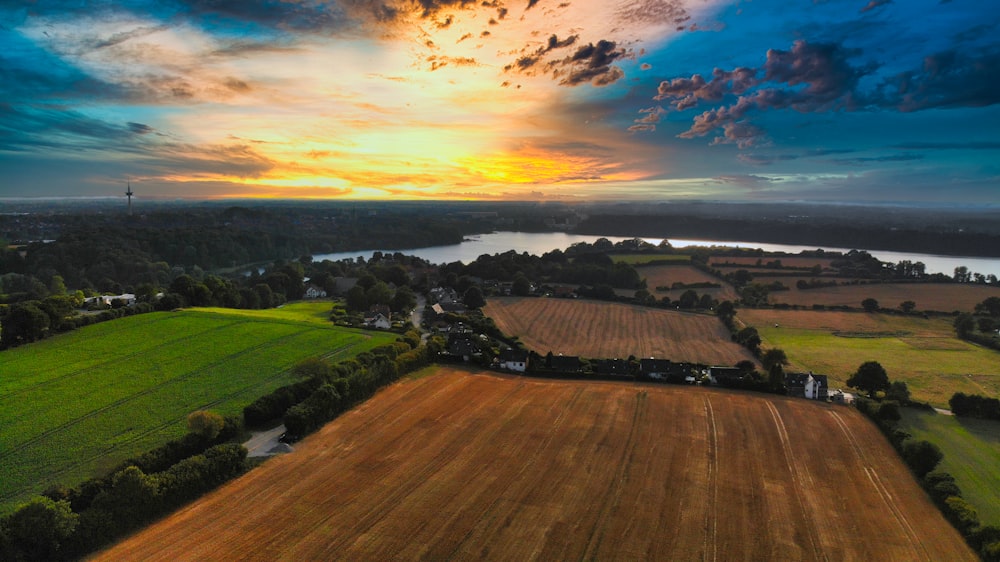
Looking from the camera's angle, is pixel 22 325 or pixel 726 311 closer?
pixel 22 325

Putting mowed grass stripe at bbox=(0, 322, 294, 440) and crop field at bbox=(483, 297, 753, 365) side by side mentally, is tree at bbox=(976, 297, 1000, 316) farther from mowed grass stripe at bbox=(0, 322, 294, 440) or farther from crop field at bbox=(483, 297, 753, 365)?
mowed grass stripe at bbox=(0, 322, 294, 440)

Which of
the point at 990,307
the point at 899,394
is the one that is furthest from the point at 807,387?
the point at 990,307

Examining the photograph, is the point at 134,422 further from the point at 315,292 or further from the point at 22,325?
the point at 315,292

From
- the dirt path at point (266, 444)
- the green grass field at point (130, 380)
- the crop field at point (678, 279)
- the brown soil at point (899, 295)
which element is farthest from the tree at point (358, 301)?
the brown soil at point (899, 295)

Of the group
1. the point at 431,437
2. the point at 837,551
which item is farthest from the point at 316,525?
the point at 837,551

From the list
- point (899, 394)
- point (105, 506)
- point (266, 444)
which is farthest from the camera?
point (899, 394)

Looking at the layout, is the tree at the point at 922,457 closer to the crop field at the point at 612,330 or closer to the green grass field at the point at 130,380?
the crop field at the point at 612,330
